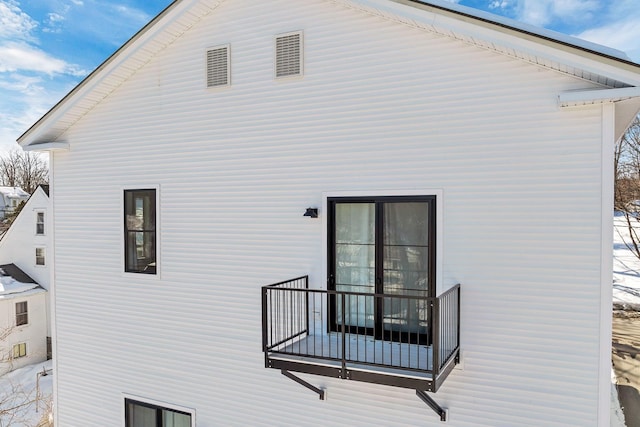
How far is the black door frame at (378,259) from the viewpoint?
4887 millimetres

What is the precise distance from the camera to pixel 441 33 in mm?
4828

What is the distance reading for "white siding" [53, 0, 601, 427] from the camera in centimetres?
441

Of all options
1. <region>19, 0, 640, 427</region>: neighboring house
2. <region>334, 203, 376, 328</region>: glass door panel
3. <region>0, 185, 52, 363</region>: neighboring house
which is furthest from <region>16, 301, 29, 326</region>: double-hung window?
<region>334, 203, 376, 328</region>: glass door panel

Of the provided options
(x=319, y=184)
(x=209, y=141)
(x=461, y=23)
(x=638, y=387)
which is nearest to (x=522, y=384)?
(x=319, y=184)

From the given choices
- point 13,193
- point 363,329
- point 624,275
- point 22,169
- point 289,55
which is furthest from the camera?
point 22,169

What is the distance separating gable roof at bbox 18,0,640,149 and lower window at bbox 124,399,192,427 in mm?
5158

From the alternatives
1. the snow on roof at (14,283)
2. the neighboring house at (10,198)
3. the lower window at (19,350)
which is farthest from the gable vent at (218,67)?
the neighboring house at (10,198)

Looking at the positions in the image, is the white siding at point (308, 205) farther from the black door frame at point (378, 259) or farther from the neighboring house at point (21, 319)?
the neighboring house at point (21, 319)

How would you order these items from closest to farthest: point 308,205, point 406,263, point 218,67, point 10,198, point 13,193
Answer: point 406,263 → point 308,205 → point 218,67 → point 10,198 → point 13,193

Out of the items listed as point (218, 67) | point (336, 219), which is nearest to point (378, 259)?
point (336, 219)

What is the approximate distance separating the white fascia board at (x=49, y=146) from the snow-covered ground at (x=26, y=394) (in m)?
7.65

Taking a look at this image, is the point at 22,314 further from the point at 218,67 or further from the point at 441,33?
the point at 441,33

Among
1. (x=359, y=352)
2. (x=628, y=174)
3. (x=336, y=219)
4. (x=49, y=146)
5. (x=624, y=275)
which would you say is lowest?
(x=624, y=275)

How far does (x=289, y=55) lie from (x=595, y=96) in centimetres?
380
